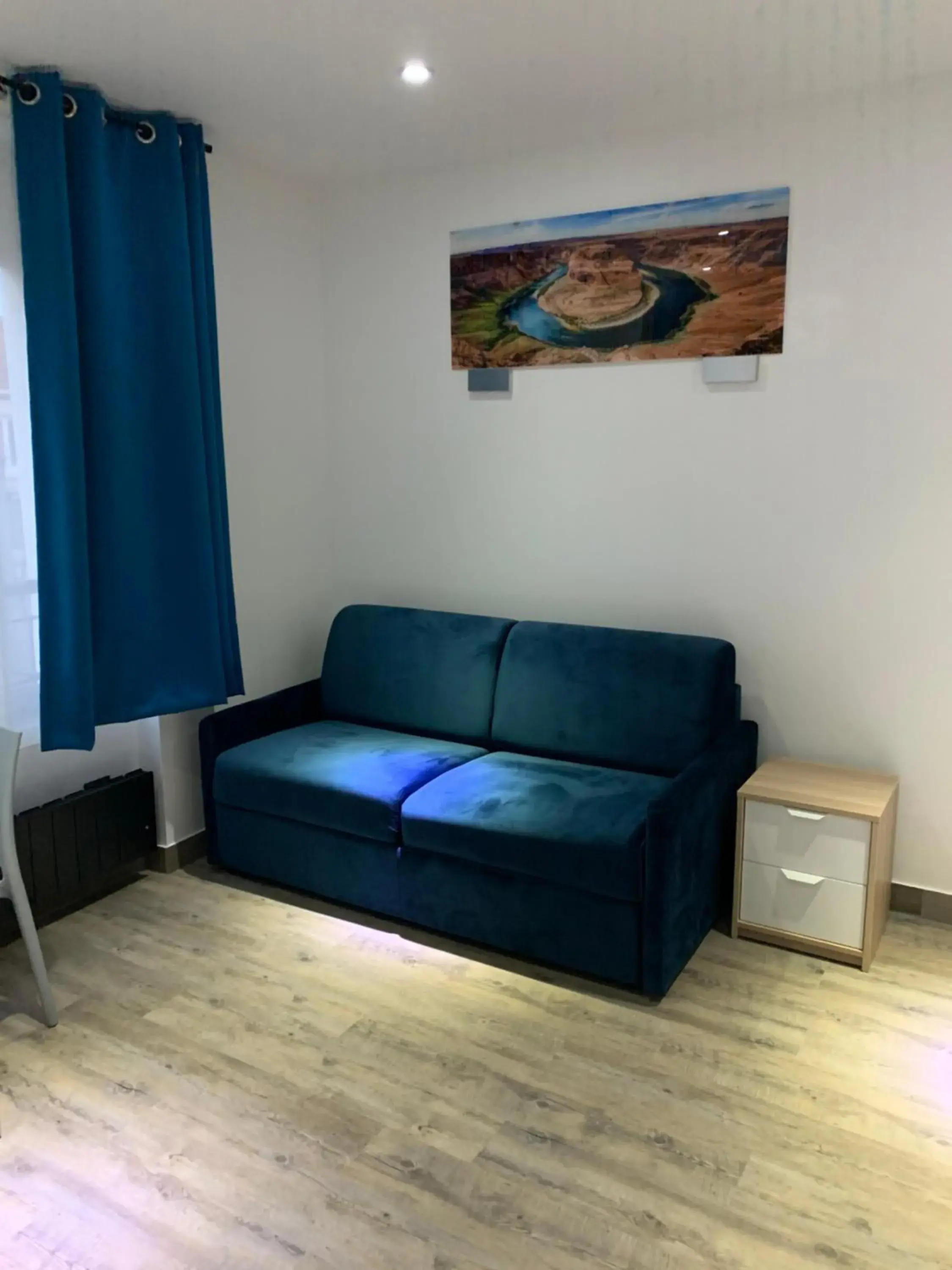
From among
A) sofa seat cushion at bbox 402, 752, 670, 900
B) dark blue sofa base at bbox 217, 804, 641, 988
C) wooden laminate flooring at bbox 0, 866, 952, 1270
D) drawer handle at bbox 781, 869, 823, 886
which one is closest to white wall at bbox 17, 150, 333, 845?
dark blue sofa base at bbox 217, 804, 641, 988

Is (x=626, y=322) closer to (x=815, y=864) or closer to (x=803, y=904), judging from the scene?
(x=815, y=864)

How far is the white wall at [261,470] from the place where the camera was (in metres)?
3.41

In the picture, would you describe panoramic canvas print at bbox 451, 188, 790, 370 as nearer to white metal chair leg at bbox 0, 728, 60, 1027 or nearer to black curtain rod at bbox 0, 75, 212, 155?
black curtain rod at bbox 0, 75, 212, 155

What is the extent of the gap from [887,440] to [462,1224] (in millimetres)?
2446

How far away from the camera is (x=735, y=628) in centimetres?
326

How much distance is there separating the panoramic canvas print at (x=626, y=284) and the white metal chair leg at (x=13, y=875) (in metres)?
2.13

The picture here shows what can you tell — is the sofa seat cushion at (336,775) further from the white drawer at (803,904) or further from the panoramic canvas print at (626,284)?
the panoramic canvas print at (626,284)

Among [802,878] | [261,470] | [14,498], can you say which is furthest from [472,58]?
[802,878]

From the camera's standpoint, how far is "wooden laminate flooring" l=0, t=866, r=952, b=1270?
185 centimetres

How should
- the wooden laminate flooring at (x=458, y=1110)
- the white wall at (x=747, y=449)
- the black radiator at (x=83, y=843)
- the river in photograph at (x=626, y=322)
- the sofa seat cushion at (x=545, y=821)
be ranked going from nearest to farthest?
1. the wooden laminate flooring at (x=458, y=1110)
2. the sofa seat cushion at (x=545, y=821)
3. the white wall at (x=747, y=449)
4. the black radiator at (x=83, y=843)
5. the river in photograph at (x=626, y=322)

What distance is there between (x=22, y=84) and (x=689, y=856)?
9.40ft

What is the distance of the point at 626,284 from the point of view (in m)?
3.24

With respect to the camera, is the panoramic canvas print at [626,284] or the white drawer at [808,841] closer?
the white drawer at [808,841]

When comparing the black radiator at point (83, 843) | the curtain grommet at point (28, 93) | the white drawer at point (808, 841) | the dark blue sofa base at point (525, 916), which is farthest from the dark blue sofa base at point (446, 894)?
the curtain grommet at point (28, 93)
